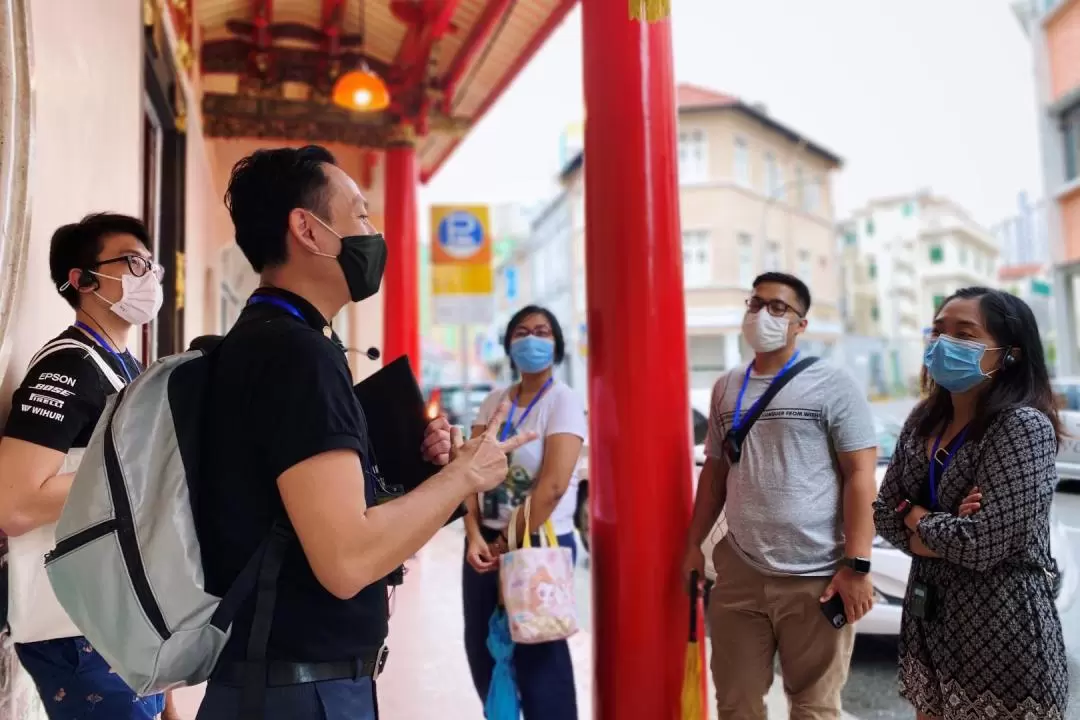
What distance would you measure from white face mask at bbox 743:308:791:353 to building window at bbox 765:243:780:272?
62.6ft

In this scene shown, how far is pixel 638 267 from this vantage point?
2.70 m

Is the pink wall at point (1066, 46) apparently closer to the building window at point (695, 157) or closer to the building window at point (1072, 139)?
the building window at point (1072, 139)

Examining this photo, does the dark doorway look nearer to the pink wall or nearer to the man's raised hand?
the man's raised hand

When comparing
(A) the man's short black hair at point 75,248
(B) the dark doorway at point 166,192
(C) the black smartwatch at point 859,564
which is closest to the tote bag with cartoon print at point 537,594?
(C) the black smartwatch at point 859,564

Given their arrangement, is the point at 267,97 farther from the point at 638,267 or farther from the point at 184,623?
the point at 184,623

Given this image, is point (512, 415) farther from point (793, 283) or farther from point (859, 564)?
point (859, 564)

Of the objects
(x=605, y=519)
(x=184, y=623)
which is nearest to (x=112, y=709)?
(x=184, y=623)

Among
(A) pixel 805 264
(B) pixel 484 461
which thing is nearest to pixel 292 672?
(B) pixel 484 461

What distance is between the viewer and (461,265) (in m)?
6.63

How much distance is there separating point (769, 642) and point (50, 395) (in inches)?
77.0

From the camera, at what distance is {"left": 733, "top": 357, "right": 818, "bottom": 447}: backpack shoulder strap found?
2.38 metres

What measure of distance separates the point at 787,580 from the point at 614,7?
6.27 ft

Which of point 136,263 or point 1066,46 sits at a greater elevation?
point 1066,46

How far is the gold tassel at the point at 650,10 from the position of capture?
2.65m
